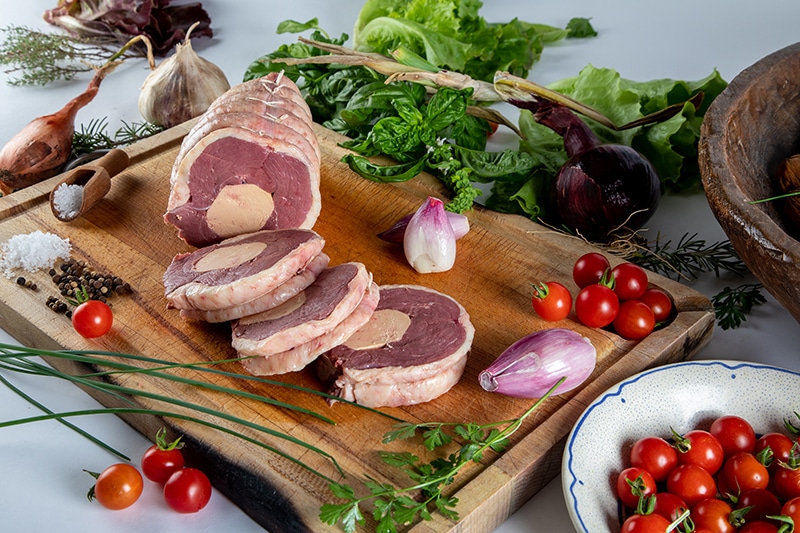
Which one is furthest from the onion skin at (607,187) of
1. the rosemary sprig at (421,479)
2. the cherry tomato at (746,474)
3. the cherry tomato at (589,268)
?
the cherry tomato at (746,474)

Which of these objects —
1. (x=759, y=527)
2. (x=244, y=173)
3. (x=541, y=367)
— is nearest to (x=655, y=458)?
(x=759, y=527)

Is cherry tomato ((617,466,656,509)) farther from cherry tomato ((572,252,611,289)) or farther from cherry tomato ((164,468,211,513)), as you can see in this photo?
cherry tomato ((164,468,211,513))

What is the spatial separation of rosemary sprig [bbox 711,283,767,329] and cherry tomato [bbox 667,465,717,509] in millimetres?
1043

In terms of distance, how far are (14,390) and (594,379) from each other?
6.82 feet

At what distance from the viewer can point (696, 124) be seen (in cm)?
433

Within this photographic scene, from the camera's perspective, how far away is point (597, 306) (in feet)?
11.3

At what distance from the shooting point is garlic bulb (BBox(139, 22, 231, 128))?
16.1ft

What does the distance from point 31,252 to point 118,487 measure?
1.39 meters

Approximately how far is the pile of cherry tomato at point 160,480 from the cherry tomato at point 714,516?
155cm

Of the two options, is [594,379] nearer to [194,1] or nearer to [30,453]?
[30,453]

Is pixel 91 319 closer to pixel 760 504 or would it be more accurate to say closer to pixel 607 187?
pixel 607 187

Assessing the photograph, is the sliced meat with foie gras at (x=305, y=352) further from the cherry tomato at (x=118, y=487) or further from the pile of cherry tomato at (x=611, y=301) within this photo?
the pile of cherry tomato at (x=611, y=301)

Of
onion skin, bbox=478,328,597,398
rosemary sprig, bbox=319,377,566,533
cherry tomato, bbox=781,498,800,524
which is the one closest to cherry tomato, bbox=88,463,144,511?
rosemary sprig, bbox=319,377,566,533

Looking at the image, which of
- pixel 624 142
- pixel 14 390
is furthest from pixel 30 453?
pixel 624 142
